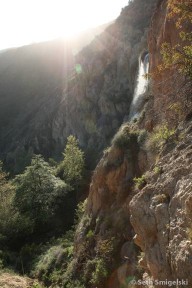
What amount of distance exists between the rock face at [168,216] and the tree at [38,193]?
888 inches

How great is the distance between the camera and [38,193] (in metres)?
33.2

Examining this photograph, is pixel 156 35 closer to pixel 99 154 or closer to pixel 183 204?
pixel 183 204

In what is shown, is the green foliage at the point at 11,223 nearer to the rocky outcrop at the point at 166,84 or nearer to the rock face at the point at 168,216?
the rocky outcrop at the point at 166,84

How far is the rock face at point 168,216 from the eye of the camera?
7.29 metres

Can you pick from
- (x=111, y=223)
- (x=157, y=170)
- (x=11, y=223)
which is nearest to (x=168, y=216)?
(x=157, y=170)

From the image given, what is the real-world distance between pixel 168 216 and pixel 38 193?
85.9 feet

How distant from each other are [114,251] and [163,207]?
24.8 feet

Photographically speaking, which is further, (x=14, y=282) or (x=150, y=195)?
(x=14, y=282)

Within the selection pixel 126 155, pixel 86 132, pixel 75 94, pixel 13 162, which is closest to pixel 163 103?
pixel 126 155

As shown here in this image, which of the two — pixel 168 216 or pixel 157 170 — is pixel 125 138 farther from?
pixel 168 216

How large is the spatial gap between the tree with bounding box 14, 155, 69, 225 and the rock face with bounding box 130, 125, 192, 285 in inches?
888

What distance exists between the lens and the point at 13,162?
6731 centimetres

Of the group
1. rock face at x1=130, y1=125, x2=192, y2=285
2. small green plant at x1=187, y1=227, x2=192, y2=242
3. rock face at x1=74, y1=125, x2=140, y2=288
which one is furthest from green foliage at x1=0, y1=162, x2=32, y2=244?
small green plant at x1=187, y1=227, x2=192, y2=242

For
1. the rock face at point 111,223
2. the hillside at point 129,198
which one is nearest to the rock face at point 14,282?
the hillside at point 129,198
